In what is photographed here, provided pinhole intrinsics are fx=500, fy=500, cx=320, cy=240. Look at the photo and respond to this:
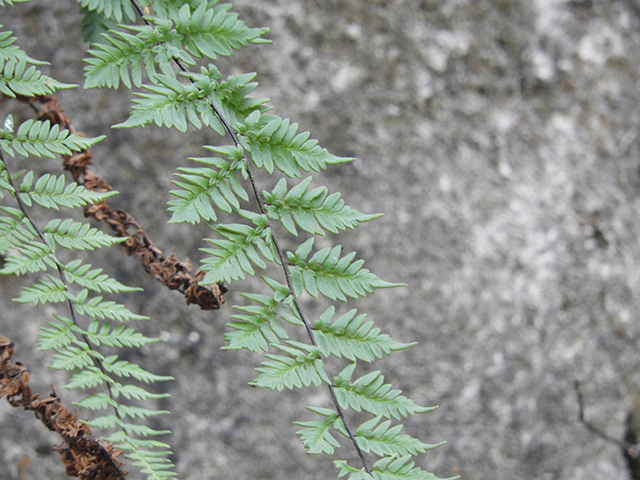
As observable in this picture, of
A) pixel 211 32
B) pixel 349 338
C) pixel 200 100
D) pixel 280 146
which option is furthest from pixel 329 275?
pixel 211 32

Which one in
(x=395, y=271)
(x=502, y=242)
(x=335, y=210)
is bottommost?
(x=335, y=210)

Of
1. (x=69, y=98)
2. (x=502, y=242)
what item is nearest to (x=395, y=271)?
(x=502, y=242)

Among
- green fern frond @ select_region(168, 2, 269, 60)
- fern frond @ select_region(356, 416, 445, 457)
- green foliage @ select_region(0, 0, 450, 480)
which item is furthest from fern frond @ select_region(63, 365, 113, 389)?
green fern frond @ select_region(168, 2, 269, 60)

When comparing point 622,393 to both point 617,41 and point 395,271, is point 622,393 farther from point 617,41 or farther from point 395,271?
point 617,41

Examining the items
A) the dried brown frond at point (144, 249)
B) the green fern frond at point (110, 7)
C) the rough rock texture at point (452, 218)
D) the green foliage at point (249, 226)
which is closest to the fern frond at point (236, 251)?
the green foliage at point (249, 226)

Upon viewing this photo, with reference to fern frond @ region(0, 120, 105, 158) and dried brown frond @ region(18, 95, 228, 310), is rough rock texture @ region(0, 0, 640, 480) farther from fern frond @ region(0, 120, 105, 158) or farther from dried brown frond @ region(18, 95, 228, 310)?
fern frond @ region(0, 120, 105, 158)

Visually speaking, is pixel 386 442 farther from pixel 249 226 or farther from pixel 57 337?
pixel 57 337

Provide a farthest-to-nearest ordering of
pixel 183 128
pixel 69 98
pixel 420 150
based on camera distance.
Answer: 1. pixel 420 150
2. pixel 69 98
3. pixel 183 128
